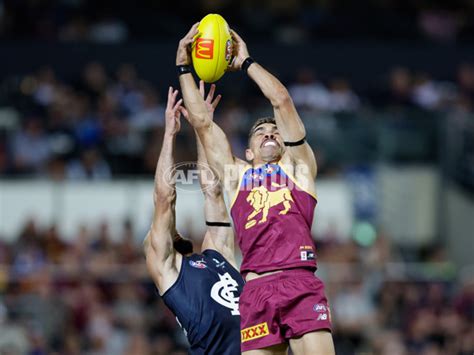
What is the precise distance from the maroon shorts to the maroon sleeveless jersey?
5.7 inches

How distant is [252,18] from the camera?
2228cm

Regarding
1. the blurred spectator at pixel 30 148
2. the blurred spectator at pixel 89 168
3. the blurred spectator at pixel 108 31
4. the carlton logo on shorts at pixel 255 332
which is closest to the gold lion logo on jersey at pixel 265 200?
the carlton logo on shorts at pixel 255 332

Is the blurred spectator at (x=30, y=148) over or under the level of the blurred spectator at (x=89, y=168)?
over

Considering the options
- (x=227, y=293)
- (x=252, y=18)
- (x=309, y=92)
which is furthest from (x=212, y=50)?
(x=252, y=18)

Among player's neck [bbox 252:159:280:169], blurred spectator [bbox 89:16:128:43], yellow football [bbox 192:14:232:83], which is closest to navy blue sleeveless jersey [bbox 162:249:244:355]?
player's neck [bbox 252:159:280:169]

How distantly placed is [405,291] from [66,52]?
25.4 ft

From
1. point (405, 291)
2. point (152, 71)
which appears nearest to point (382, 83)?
point (152, 71)

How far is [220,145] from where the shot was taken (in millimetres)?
10203

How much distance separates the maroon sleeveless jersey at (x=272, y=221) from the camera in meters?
9.62

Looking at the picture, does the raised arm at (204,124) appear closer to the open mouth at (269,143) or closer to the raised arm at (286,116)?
the open mouth at (269,143)

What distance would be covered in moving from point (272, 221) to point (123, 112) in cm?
967

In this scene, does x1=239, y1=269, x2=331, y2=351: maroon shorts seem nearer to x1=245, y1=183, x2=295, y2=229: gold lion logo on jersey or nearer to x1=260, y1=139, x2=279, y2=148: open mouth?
x1=245, y1=183, x2=295, y2=229: gold lion logo on jersey

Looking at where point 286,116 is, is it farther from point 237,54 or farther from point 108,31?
point 108,31

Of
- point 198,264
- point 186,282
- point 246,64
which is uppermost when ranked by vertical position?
point 246,64
